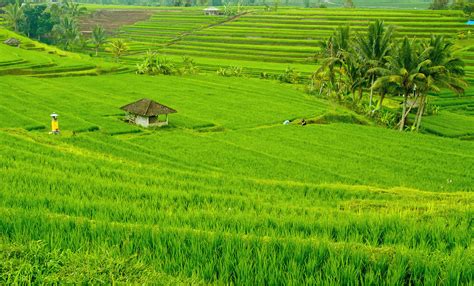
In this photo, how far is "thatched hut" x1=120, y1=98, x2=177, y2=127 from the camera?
25141 mm

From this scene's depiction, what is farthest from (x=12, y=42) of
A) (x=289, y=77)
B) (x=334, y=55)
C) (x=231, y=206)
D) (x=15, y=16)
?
(x=231, y=206)

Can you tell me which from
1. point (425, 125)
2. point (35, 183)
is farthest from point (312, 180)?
point (425, 125)

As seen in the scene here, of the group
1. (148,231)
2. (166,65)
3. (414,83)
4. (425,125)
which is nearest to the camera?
(148,231)

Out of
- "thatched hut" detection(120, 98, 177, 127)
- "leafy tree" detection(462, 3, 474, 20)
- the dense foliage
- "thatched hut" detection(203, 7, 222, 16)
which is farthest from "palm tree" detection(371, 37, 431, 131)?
"thatched hut" detection(203, 7, 222, 16)

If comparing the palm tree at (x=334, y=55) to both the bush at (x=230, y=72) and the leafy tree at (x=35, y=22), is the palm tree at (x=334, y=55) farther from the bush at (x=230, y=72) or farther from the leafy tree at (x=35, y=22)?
the leafy tree at (x=35, y=22)

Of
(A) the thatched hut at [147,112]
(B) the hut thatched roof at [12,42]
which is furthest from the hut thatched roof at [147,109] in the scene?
(B) the hut thatched roof at [12,42]

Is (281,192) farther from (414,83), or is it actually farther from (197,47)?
(197,47)

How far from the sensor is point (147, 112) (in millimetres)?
24938

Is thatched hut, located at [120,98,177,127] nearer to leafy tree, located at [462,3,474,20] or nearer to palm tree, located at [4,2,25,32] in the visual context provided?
palm tree, located at [4,2,25,32]

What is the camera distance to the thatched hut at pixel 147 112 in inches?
990

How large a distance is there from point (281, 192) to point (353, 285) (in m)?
7.31

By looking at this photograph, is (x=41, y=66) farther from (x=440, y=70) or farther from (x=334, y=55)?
(x=440, y=70)

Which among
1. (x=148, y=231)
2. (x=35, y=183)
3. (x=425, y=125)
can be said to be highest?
(x=148, y=231)

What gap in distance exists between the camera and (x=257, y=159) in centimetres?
2014
